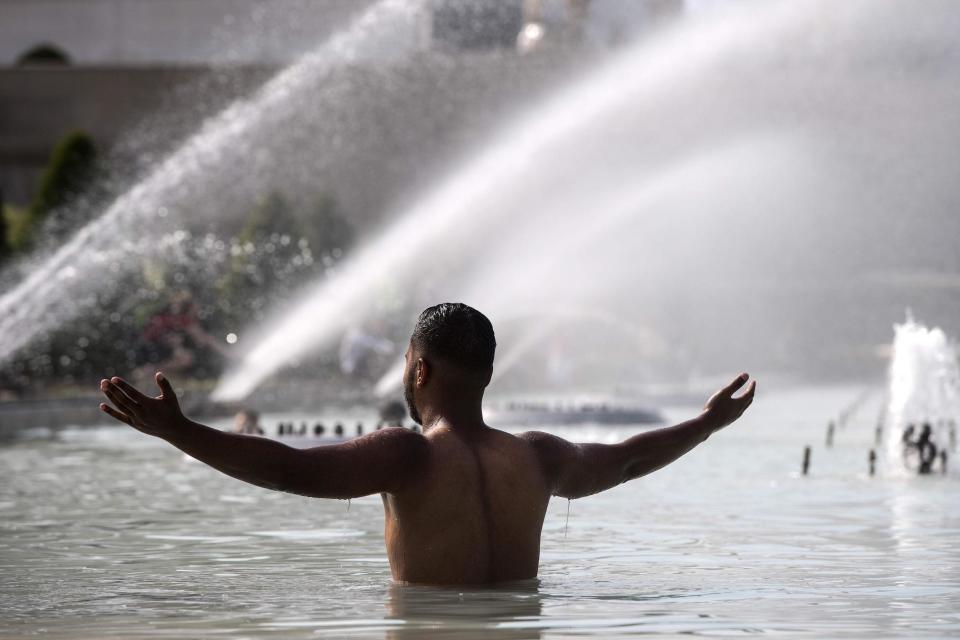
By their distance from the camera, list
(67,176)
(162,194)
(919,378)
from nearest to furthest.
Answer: (919,378) → (67,176) → (162,194)

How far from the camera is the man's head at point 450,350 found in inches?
243

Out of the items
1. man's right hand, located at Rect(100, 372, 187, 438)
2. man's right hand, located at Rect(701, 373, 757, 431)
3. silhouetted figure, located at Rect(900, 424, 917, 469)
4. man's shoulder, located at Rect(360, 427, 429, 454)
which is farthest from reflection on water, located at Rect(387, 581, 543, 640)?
silhouetted figure, located at Rect(900, 424, 917, 469)

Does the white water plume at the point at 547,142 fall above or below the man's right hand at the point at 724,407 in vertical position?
above

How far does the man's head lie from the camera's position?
20.2 feet

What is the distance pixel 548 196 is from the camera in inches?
2264

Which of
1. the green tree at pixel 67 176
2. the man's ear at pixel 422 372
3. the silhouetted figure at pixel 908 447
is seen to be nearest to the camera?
the man's ear at pixel 422 372

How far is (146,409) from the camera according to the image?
217 inches

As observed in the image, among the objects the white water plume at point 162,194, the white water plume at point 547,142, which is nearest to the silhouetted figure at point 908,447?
the white water plume at point 162,194

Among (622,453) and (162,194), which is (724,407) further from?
(162,194)

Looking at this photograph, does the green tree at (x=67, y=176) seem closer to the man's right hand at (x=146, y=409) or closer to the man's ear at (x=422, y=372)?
the man's ear at (x=422, y=372)

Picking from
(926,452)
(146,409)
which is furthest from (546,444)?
(926,452)

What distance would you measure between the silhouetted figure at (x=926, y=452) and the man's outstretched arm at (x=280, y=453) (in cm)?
866

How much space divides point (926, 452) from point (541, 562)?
21.6 ft

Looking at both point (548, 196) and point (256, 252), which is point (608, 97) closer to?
point (548, 196)
